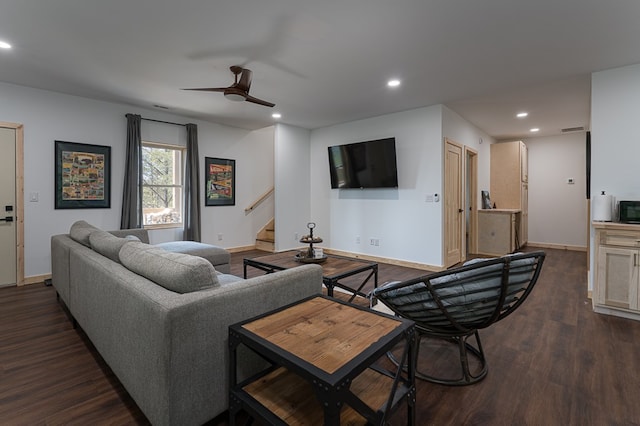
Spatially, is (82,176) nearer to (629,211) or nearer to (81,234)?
(81,234)

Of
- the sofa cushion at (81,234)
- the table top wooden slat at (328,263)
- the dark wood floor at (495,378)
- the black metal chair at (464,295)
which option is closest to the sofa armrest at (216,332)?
the dark wood floor at (495,378)

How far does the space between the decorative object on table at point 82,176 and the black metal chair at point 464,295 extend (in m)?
4.48

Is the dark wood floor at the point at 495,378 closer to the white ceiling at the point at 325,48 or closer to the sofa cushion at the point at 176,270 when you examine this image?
the sofa cushion at the point at 176,270

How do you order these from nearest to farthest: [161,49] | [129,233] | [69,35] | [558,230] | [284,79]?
[69,35]
[161,49]
[284,79]
[129,233]
[558,230]

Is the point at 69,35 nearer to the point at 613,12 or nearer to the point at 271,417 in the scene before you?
the point at 271,417

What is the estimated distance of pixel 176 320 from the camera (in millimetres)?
1224

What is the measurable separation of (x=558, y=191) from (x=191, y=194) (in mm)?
7488

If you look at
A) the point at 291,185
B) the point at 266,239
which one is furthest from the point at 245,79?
the point at 266,239

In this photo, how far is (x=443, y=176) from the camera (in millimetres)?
4699

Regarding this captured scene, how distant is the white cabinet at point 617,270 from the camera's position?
2.81m

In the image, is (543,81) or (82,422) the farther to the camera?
(543,81)

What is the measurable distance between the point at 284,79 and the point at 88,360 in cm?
322

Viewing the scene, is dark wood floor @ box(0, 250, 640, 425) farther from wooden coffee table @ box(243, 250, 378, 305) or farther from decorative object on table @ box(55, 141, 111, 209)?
decorative object on table @ box(55, 141, 111, 209)

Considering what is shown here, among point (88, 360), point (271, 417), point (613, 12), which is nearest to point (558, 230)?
point (613, 12)
